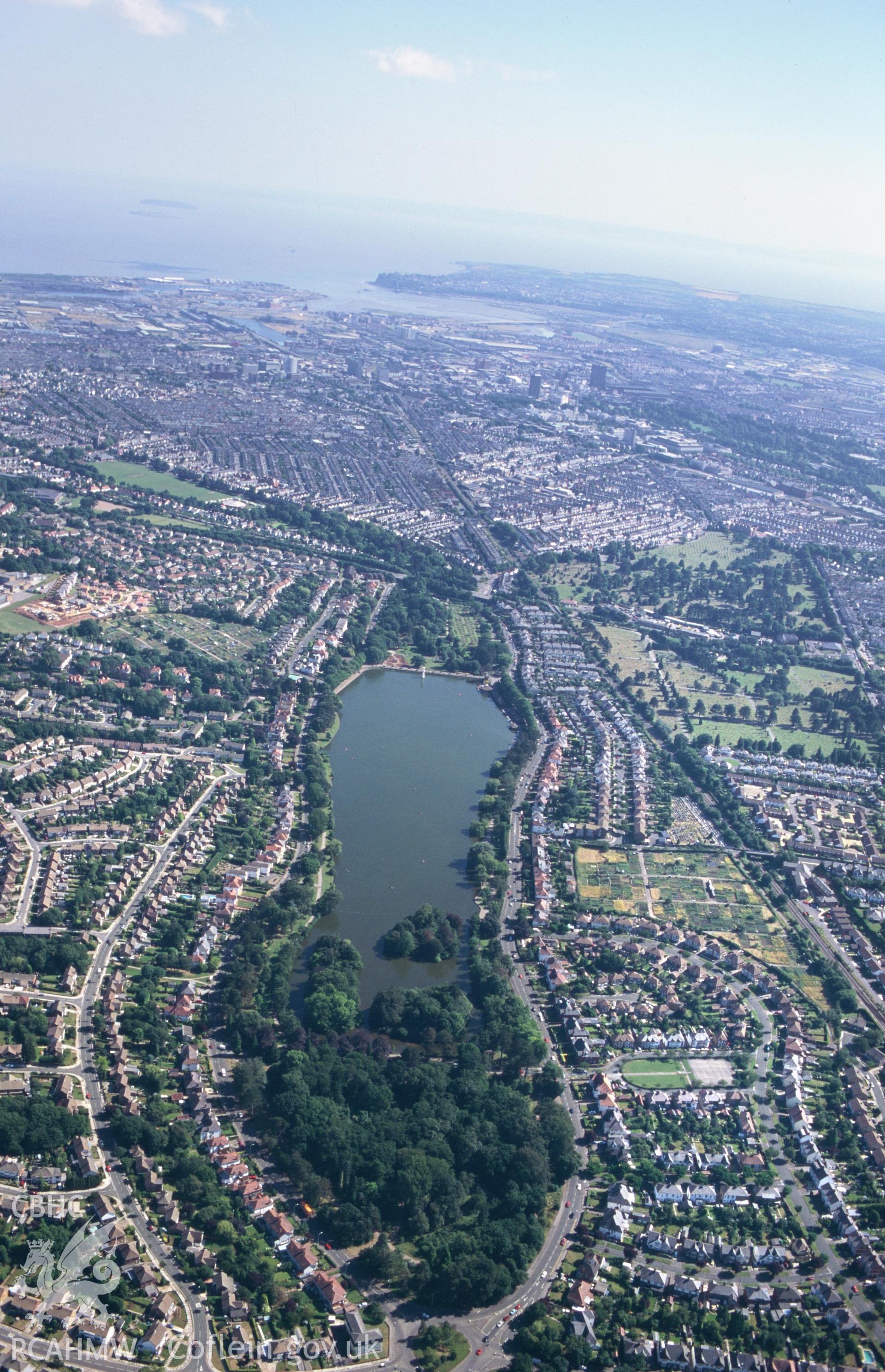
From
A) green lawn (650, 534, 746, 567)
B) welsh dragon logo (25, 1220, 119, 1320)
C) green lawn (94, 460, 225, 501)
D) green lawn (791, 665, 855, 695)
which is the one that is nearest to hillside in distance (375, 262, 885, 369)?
green lawn (650, 534, 746, 567)

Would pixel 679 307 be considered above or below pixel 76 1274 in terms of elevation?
above

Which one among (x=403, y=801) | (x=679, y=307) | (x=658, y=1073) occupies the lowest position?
(x=658, y=1073)

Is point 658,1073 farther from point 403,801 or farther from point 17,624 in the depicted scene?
point 17,624

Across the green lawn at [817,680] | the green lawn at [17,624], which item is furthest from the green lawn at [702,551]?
the green lawn at [17,624]

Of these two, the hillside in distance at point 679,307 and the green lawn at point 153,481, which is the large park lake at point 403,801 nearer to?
the green lawn at point 153,481

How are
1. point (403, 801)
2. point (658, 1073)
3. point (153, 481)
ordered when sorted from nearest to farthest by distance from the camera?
point (658, 1073) < point (403, 801) < point (153, 481)

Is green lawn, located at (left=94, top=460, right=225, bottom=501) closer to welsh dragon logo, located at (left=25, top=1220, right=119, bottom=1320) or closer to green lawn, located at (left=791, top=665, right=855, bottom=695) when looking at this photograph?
green lawn, located at (left=791, top=665, right=855, bottom=695)

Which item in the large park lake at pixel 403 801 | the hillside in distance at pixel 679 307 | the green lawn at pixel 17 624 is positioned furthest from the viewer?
the hillside in distance at pixel 679 307

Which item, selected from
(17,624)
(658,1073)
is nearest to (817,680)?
(658,1073)
